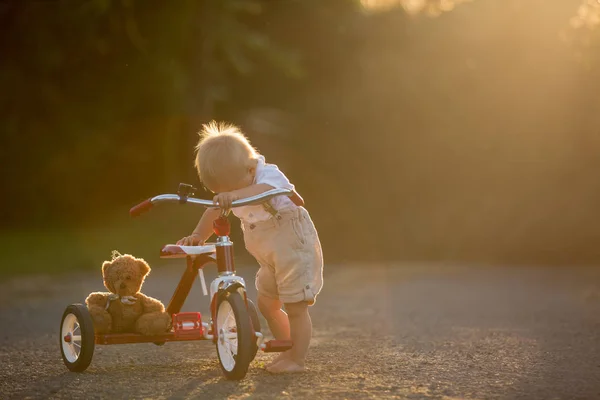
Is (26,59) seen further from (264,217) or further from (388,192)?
(264,217)

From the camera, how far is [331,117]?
1714cm

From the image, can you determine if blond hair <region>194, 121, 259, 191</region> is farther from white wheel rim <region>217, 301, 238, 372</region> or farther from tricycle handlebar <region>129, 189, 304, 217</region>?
white wheel rim <region>217, 301, 238, 372</region>

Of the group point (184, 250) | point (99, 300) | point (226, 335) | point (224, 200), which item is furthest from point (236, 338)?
point (99, 300)

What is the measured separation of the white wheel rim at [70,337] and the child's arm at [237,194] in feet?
3.74

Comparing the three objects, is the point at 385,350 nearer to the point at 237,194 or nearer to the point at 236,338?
the point at 236,338

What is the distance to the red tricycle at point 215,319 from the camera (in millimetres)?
4160

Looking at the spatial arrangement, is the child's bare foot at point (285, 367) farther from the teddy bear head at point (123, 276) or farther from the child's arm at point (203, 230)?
the teddy bear head at point (123, 276)

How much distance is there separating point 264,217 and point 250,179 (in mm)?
196

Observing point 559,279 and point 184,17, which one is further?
point 184,17

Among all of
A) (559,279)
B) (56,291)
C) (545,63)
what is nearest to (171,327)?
(56,291)

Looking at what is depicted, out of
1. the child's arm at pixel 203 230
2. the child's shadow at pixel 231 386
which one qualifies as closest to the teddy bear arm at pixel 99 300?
the child's arm at pixel 203 230

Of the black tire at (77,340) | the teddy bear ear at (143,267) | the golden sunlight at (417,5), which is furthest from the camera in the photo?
the golden sunlight at (417,5)

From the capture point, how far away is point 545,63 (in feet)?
45.5

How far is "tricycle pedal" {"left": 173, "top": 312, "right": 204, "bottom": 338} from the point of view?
4602 mm
